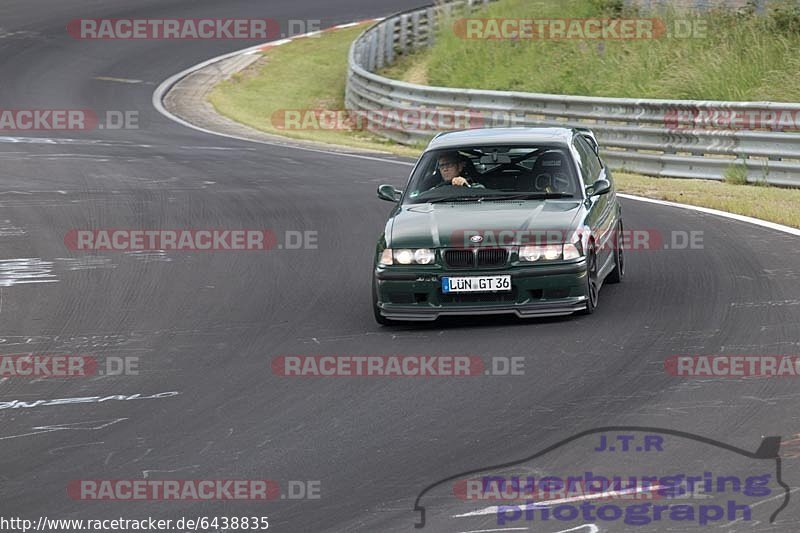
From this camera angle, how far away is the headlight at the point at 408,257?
10.6m

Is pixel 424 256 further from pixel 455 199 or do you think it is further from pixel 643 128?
pixel 643 128

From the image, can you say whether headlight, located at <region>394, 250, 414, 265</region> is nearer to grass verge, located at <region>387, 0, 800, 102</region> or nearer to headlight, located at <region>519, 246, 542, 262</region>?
headlight, located at <region>519, 246, 542, 262</region>

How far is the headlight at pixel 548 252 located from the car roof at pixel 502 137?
61.5 inches

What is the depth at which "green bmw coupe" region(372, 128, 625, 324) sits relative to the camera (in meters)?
10.5

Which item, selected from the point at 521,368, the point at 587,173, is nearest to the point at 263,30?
the point at 587,173

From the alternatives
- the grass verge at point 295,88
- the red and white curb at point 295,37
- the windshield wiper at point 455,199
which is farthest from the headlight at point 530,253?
the red and white curb at point 295,37

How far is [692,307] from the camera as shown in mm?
11039

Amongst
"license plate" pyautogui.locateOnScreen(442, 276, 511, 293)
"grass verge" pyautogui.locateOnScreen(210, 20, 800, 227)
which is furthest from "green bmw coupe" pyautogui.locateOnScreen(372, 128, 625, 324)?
"grass verge" pyautogui.locateOnScreen(210, 20, 800, 227)

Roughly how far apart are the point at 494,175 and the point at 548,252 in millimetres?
1352

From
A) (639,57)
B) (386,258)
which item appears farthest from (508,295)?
(639,57)

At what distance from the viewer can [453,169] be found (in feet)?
38.7

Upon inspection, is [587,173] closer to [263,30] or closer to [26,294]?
[26,294]

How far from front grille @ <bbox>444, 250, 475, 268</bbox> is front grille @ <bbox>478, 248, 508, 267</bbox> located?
7cm

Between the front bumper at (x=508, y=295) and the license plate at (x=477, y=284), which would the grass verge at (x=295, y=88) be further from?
the license plate at (x=477, y=284)
